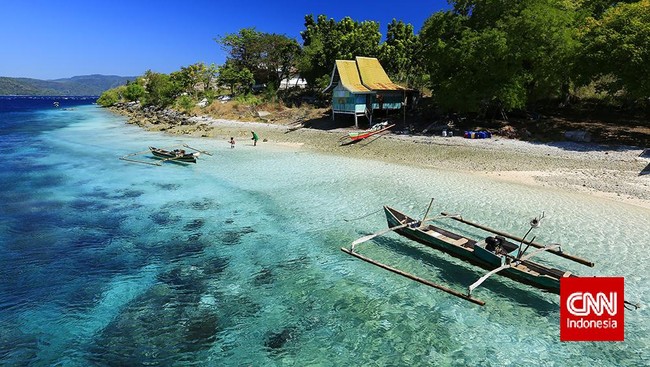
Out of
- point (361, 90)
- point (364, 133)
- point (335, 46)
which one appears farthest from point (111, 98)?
point (364, 133)

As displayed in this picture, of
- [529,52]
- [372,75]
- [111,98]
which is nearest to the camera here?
[529,52]

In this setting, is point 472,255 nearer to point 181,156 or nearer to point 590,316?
point 590,316

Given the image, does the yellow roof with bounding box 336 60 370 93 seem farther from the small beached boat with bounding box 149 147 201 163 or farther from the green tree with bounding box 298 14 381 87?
the small beached boat with bounding box 149 147 201 163

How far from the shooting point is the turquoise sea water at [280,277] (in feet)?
29.4

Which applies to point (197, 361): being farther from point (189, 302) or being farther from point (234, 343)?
point (189, 302)

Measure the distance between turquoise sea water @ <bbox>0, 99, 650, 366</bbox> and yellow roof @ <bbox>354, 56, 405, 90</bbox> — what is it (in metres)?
21.2

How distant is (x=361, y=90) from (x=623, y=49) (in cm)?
2207

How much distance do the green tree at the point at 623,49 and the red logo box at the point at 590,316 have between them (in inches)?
857

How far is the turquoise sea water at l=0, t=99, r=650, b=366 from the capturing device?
897 cm

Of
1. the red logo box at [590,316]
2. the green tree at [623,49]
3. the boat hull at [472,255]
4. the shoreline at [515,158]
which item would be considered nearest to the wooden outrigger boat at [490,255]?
the boat hull at [472,255]

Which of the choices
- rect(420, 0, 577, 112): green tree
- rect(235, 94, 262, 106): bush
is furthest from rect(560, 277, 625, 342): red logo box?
rect(235, 94, 262, 106): bush

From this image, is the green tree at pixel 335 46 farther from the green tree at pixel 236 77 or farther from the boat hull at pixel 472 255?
the boat hull at pixel 472 255

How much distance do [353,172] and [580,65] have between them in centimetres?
1901

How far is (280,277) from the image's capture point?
12273mm
